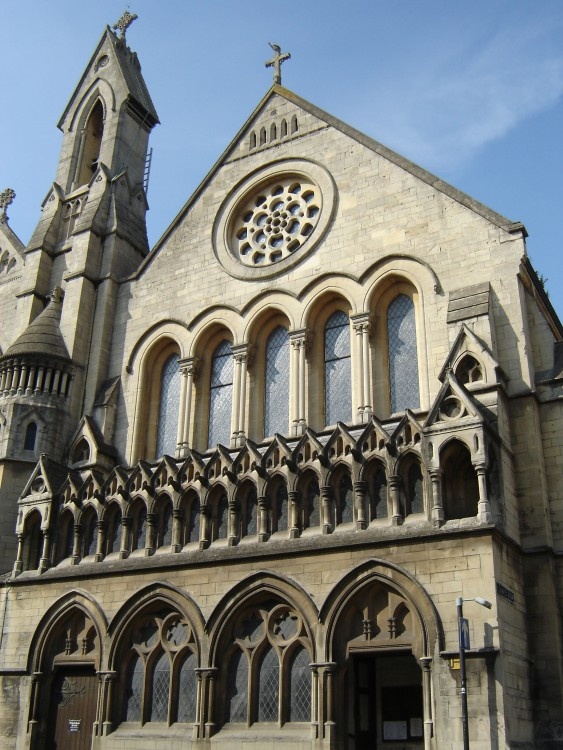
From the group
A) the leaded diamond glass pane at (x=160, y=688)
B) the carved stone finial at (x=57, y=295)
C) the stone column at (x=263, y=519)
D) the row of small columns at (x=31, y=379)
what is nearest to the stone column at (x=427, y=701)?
the stone column at (x=263, y=519)

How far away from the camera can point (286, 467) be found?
58.0ft

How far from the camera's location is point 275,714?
1622 cm

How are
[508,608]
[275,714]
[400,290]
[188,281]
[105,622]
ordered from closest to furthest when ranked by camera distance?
[508,608] < [275,714] < [105,622] < [400,290] < [188,281]

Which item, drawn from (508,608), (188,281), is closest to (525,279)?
(508,608)

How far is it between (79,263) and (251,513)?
35.2 ft

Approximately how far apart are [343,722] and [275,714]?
5.02 ft

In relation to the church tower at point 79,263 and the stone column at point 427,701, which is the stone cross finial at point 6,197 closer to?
the church tower at point 79,263

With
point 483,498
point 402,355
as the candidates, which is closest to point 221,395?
point 402,355

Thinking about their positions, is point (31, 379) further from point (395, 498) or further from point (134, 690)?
point (395, 498)

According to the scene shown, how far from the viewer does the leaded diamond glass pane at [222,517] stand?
18234mm

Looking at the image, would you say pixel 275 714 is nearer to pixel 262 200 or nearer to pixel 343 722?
pixel 343 722

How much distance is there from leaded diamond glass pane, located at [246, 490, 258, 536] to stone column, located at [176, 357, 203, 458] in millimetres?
3230

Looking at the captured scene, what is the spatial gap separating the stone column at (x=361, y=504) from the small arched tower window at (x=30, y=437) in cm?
969

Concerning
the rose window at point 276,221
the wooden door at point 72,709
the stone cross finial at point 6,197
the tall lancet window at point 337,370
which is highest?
the stone cross finial at point 6,197
